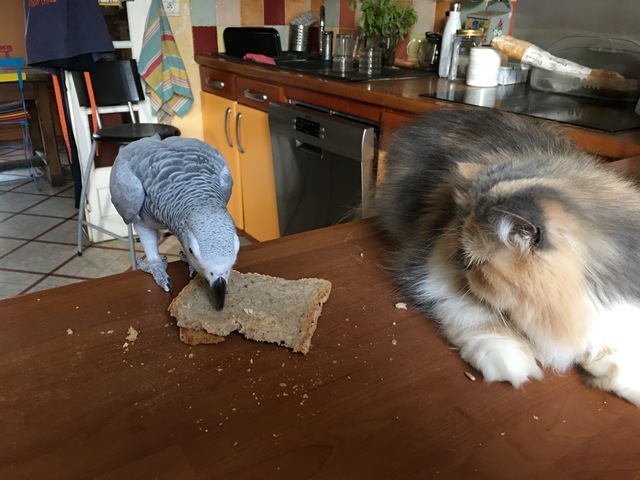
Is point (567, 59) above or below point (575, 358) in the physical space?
above

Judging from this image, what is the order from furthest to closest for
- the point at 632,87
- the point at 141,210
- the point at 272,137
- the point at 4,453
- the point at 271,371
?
A: 1. the point at 272,137
2. the point at 632,87
3. the point at 141,210
4. the point at 271,371
5. the point at 4,453

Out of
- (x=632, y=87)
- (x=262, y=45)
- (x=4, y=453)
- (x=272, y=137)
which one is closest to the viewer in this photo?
(x=4, y=453)

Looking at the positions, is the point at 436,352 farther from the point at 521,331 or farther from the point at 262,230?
the point at 262,230

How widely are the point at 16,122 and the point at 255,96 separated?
240cm

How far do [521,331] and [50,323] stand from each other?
64cm

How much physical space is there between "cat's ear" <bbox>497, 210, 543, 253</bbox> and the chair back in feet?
8.10

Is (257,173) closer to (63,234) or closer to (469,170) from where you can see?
(63,234)

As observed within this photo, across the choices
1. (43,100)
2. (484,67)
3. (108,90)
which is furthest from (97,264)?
(484,67)

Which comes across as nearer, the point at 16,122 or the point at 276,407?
the point at 276,407

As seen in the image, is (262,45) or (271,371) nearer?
→ (271,371)

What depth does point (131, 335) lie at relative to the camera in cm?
67

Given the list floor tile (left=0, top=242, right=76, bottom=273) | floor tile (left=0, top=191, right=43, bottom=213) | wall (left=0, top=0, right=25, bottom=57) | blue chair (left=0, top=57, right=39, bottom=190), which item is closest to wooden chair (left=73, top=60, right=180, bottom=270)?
floor tile (left=0, top=242, right=76, bottom=273)

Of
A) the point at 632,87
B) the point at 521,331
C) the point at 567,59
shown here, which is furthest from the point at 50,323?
the point at 567,59

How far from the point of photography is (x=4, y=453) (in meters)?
0.49
